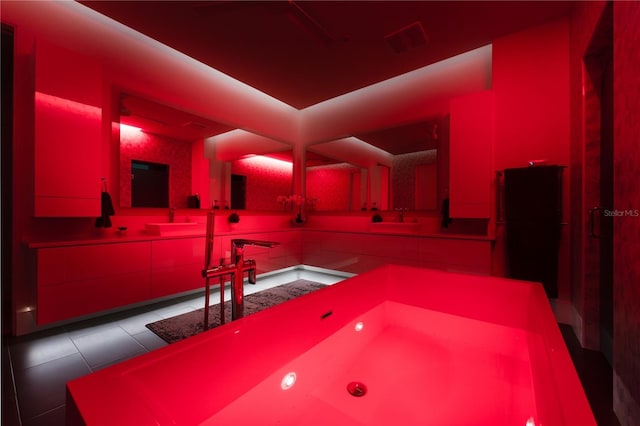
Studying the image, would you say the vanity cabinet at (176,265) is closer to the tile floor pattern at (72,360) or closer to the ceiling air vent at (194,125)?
the tile floor pattern at (72,360)

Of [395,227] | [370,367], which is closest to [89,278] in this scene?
[370,367]

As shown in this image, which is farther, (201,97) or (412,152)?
(412,152)

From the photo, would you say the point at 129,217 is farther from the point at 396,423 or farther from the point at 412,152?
the point at 412,152

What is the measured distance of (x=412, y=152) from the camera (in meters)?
3.18

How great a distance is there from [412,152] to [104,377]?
3.29 m

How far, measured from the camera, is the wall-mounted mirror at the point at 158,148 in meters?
2.44

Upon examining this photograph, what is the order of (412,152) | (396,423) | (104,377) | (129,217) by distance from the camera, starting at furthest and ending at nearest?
1. (412,152)
2. (129,217)
3. (396,423)
4. (104,377)

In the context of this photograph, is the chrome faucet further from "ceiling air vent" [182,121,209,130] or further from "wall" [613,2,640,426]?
"ceiling air vent" [182,121,209,130]

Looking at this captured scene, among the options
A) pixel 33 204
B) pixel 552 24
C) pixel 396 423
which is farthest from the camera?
pixel 552 24

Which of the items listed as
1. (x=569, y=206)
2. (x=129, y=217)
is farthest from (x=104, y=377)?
(x=569, y=206)

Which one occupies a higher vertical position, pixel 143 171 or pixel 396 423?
pixel 143 171

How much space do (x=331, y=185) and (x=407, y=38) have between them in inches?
84.5

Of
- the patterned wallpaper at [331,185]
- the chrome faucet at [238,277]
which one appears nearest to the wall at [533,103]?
the patterned wallpaper at [331,185]

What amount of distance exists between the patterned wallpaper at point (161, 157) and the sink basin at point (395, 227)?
231 cm
